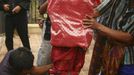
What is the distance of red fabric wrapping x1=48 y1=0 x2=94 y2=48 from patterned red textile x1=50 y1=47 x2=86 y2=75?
7cm

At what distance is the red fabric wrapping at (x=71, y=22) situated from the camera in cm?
352

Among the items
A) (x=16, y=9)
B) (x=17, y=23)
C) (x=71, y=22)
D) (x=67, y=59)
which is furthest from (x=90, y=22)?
(x=17, y=23)

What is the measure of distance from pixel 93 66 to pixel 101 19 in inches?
18.4

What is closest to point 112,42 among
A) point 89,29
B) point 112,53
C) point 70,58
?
point 112,53

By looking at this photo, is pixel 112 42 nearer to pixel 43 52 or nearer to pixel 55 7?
pixel 55 7

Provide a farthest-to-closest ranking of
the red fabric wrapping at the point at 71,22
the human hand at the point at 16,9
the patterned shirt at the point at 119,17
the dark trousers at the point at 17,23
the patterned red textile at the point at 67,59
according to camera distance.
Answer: the dark trousers at the point at 17,23 → the human hand at the point at 16,9 → the patterned red textile at the point at 67,59 → the red fabric wrapping at the point at 71,22 → the patterned shirt at the point at 119,17

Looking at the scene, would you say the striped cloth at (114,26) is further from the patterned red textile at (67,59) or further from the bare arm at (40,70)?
the bare arm at (40,70)

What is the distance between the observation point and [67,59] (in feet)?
12.0

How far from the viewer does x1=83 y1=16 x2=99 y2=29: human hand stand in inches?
124

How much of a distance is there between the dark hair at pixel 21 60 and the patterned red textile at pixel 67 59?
12.0 inches

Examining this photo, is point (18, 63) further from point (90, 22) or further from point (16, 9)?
point (16, 9)

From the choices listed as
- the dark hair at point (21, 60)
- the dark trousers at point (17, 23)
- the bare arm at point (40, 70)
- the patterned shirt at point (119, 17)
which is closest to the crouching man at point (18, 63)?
the dark hair at point (21, 60)

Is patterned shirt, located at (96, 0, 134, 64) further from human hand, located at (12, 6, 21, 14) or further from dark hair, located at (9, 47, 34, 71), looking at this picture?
human hand, located at (12, 6, 21, 14)

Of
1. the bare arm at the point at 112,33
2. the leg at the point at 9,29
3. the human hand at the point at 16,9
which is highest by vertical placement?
the bare arm at the point at 112,33
